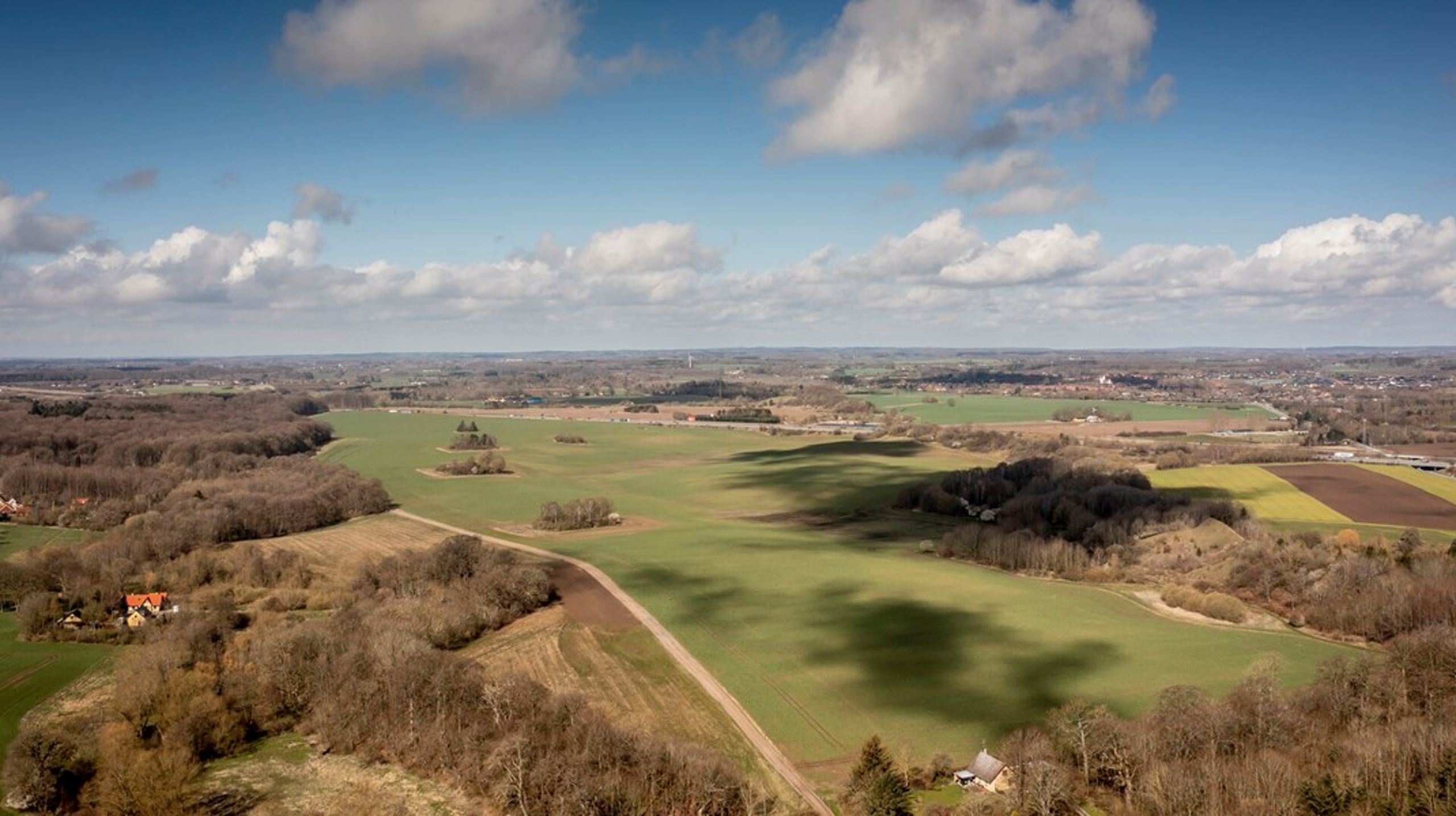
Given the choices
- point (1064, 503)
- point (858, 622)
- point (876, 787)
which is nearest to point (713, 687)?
point (858, 622)

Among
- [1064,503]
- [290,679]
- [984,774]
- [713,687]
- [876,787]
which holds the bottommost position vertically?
[713,687]

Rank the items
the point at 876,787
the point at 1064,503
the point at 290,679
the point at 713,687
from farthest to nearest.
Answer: the point at 1064,503 → the point at 713,687 → the point at 290,679 → the point at 876,787

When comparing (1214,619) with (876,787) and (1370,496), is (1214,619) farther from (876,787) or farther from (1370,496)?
(1370,496)

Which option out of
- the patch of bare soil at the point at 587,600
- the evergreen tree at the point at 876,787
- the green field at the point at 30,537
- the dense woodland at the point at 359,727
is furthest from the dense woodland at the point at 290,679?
the evergreen tree at the point at 876,787

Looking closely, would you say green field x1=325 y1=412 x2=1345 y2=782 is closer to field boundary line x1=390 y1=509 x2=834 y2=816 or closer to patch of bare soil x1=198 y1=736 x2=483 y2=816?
field boundary line x1=390 y1=509 x2=834 y2=816

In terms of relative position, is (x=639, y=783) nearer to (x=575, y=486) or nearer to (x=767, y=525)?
(x=767, y=525)

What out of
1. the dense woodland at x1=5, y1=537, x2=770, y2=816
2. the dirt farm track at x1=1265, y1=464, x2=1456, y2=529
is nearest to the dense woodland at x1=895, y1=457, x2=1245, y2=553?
the dirt farm track at x1=1265, y1=464, x2=1456, y2=529

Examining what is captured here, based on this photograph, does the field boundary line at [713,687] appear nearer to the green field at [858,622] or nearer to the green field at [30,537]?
the green field at [858,622]
